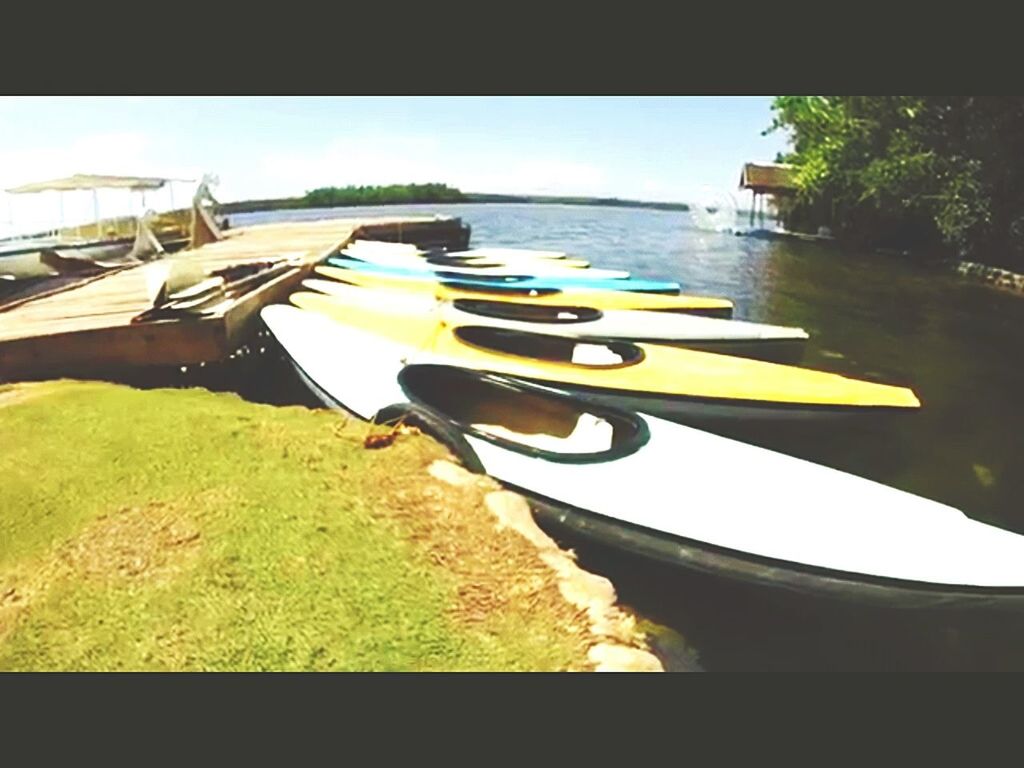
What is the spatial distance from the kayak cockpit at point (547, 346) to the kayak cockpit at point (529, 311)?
151 cm

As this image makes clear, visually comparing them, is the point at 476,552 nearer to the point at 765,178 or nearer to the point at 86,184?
the point at 86,184

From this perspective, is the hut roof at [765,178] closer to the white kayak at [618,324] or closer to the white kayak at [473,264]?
the white kayak at [473,264]

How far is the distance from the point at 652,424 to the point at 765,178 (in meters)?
45.2

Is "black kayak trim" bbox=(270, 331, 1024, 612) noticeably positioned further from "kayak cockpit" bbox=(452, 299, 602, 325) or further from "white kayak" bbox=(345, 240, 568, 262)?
"white kayak" bbox=(345, 240, 568, 262)

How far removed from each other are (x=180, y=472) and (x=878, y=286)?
978 inches

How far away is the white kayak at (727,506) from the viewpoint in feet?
16.1

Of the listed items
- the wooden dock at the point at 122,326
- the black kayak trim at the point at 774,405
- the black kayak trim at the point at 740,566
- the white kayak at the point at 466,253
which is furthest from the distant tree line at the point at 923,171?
the black kayak trim at the point at 740,566

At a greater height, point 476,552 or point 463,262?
point 463,262

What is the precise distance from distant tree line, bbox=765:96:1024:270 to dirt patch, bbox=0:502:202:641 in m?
24.9

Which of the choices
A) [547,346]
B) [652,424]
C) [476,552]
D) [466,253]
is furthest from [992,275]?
[476,552]

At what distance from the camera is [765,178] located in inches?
1842

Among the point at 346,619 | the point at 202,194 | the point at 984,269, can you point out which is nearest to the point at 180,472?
the point at 346,619

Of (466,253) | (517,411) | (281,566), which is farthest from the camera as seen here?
(466,253)

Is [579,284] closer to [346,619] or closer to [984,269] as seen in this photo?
[346,619]
